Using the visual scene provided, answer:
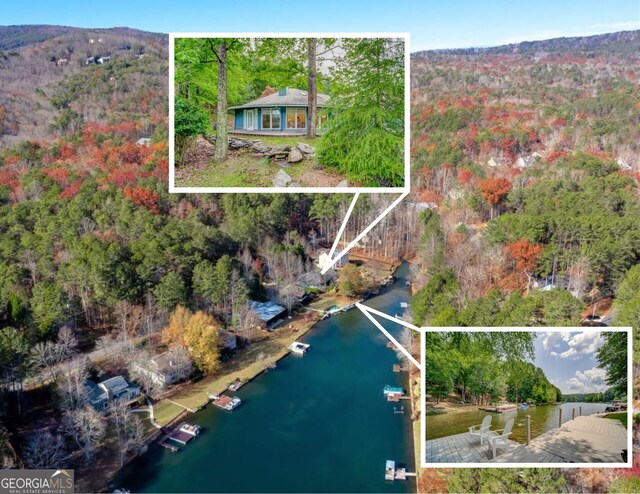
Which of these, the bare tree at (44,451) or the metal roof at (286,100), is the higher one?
the metal roof at (286,100)

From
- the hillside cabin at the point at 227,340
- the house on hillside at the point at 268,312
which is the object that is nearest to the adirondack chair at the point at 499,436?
the hillside cabin at the point at 227,340

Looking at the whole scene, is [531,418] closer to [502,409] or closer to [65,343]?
[502,409]

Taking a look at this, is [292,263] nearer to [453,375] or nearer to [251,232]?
[251,232]

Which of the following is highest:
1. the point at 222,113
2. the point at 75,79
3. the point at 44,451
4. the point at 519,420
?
the point at 75,79

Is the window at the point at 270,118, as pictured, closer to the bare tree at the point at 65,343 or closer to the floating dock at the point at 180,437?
the floating dock at the point at 180,437

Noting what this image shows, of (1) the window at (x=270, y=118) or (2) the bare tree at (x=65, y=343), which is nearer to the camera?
(1) the window at (x=270, y=118)

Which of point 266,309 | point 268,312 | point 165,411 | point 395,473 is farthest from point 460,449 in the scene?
point 266,309

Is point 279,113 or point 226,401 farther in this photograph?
point 226,401

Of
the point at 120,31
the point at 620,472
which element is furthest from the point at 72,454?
the point at 120,31
